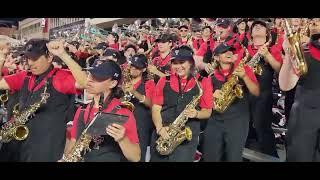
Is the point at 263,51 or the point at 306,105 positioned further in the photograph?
the point at 263,51

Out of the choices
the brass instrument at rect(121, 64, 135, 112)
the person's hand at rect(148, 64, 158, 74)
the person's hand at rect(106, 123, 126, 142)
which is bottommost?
the person's hand at rect(106, 123, 126, 142)

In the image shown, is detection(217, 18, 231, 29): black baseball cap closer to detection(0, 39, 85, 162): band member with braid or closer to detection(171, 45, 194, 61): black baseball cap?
detection(171, 45, 194, 61): black baseball cap

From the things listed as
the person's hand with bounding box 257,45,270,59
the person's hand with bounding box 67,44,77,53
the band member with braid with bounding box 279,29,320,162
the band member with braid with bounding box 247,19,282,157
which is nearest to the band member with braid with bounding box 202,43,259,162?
the band member with braid with bounding box 247,19,282,157

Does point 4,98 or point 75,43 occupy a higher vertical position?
point 75,43

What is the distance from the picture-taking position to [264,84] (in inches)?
194

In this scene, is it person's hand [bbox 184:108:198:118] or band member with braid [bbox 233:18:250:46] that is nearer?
person's hand [bbox 184:108:198:118]

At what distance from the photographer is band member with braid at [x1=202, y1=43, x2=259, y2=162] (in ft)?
16.1

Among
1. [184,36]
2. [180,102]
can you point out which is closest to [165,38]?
[184,36]

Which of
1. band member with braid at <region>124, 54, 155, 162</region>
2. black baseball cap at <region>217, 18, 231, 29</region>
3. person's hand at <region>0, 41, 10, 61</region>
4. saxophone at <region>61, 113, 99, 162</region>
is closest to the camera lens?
saxophone at <region>61, 113, 99, 162</region>

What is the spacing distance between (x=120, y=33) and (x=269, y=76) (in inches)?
67.3

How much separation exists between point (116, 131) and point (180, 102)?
102 centimetres

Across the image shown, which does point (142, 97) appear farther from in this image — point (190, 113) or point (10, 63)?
point (10, 63)

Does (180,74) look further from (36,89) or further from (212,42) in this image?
(36,89)

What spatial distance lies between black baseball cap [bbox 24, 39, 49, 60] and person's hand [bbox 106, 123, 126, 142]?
3.78 ft
